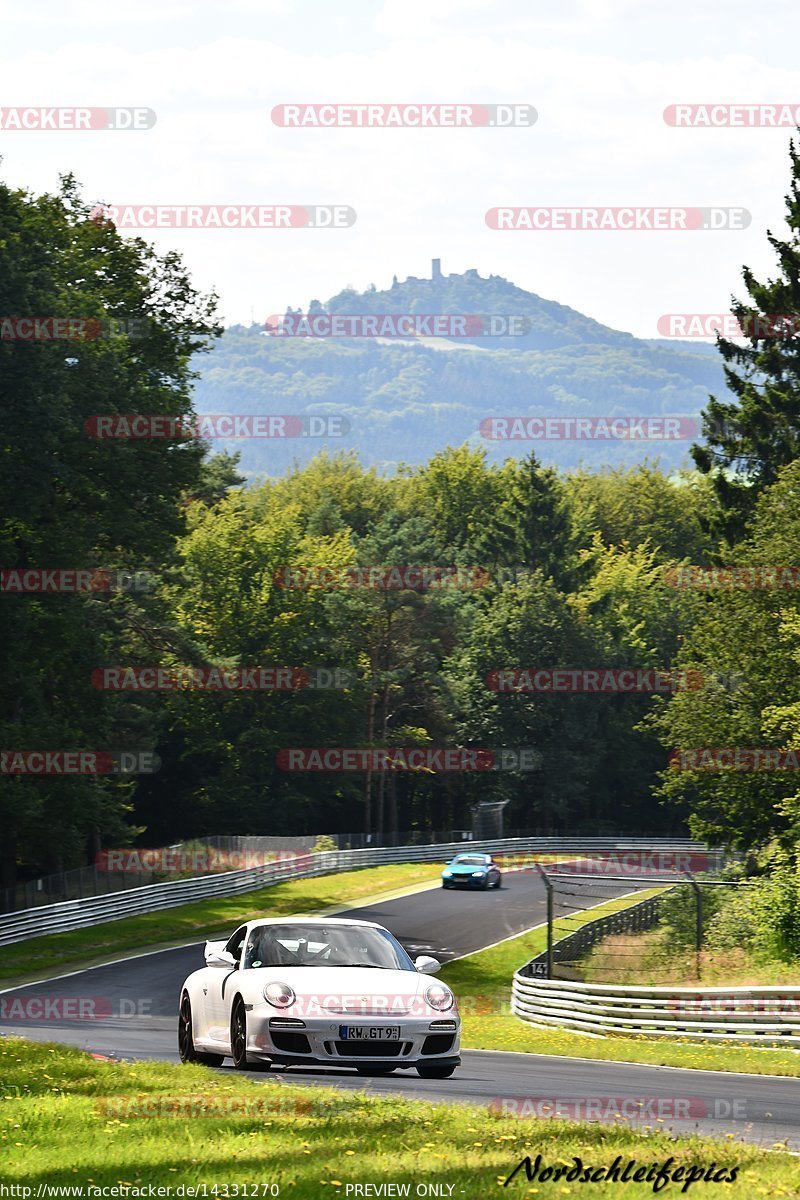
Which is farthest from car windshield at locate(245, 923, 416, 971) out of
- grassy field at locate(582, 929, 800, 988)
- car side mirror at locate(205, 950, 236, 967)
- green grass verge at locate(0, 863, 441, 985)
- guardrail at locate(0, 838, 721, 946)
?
guardrail at locate(0, 838, 721, 946)

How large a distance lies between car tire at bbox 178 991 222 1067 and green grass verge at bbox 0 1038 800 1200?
2.04 meters

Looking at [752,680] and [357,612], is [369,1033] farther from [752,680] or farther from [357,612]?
[357,612]

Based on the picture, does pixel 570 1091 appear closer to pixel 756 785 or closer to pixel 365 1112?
pixel 365 1112

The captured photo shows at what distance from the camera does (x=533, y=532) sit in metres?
106

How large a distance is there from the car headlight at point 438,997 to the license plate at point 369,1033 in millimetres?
446

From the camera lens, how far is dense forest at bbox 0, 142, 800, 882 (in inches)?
1804

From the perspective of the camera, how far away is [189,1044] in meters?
16.1

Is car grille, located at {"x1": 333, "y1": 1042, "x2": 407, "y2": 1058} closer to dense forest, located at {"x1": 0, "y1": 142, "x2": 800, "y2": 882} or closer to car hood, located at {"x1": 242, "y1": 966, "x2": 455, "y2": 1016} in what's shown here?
car hood, located at {"x1": 242, "y1": 966, "x2": 455, "y2": 1016}

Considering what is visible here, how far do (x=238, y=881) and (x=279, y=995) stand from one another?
45.9 m

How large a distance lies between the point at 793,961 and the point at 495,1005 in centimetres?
980

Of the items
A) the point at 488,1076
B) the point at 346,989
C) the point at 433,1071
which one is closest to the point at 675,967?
the point at 488,1076

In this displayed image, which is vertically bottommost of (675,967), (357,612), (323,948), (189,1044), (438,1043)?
(675,967)

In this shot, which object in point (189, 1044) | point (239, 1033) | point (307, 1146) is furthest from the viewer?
point (189, 1044)

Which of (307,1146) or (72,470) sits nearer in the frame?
(307,1146)
